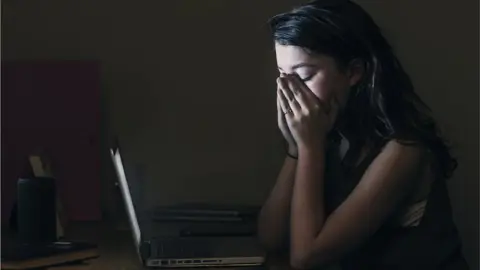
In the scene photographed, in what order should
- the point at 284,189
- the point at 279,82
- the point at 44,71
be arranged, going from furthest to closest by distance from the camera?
the point at 44,71, the point at 284,189, the point at 279,82

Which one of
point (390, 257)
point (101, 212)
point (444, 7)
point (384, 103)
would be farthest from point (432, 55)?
point (101, 212)

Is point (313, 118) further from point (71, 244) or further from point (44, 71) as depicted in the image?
point (44, 71)

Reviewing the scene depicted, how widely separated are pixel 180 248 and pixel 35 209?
258mm

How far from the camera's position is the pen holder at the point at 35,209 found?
1.59 m

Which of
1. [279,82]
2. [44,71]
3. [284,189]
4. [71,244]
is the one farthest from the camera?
[44,71]

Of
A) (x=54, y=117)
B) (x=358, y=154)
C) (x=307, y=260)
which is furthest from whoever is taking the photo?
(x=54, y=117)

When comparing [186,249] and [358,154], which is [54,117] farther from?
[358,154]

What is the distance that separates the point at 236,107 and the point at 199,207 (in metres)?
0.23

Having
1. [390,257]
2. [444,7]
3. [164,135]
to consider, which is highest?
[444,7]

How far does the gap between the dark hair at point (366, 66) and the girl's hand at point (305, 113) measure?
0.06 metres

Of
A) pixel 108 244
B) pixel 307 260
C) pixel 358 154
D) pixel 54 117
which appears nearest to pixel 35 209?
pixel 108 244

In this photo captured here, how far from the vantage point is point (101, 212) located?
6.46ft

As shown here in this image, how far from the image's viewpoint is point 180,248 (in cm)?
→ 162

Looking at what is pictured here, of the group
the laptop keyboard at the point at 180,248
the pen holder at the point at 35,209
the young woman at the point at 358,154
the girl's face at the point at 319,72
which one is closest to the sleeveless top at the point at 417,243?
the young woman at the point at 358,154
